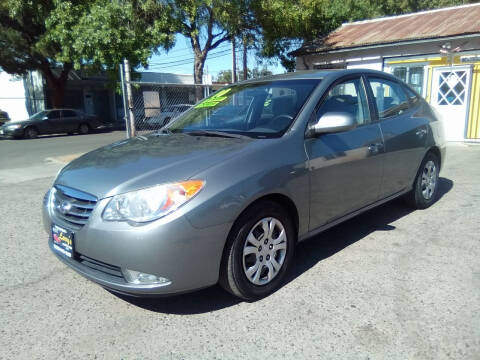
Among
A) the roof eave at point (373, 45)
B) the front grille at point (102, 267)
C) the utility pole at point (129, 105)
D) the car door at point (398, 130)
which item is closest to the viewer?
Result: the front grille at point (102, 267)

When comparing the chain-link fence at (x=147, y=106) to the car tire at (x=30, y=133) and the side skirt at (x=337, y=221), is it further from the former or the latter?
the car tire at (x=30, y=133)

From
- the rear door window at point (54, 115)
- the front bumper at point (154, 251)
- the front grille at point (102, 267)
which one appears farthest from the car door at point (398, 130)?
the rear door window at point (54, 115)

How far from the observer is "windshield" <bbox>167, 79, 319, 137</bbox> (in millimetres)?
3234

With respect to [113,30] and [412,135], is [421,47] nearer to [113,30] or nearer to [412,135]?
[412,135]

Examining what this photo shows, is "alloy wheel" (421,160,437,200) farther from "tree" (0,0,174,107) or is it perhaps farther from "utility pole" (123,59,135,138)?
"tree" (0,0,174,107)

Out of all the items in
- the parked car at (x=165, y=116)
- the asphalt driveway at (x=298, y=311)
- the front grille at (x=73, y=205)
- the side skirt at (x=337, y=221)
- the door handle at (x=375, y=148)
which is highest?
the parked car at (x=165, y=116)

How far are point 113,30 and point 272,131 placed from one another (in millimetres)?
13781

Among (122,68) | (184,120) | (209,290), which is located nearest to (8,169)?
(122,68)

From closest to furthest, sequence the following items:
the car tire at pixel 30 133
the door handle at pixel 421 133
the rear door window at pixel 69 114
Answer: the door handle at pixel 421 133 → the car tire at pixel 30 133 → the rear door window at pixel 69 114

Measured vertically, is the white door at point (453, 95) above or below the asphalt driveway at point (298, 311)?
above

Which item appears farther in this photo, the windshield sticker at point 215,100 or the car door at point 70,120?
the car door at point 70,120

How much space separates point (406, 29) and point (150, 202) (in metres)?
14.4

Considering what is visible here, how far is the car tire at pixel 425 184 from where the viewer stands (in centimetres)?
464

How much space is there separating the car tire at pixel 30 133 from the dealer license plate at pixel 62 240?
17996 mm
